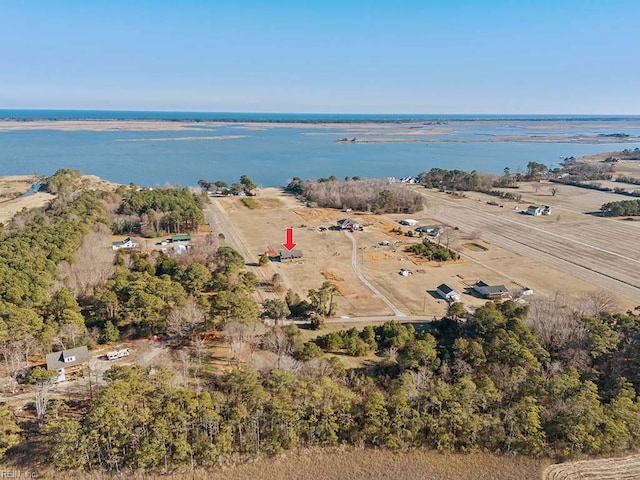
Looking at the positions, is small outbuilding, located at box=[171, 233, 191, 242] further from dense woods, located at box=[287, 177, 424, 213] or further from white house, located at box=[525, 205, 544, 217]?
white house, located at box=[525, 205, 544, 217]

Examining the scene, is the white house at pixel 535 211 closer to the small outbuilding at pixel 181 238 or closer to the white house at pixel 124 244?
the small outbuilding at pixel 181 238

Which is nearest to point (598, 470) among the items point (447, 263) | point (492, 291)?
point (492, 291)

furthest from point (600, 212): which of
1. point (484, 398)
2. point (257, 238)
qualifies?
point (484, 398)

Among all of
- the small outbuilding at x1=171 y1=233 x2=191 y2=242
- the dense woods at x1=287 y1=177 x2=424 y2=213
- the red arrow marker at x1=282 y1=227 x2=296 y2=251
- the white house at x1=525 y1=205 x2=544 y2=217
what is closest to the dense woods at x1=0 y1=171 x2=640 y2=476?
the red arrow marker at x1=282 y1=227 x2=296 y2=251

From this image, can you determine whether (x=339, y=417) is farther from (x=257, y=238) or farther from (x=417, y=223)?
(x=417, y=223)

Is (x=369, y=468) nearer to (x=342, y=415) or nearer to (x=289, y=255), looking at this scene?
(x=342, y=415)

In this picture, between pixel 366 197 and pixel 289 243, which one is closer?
pixel 289 243

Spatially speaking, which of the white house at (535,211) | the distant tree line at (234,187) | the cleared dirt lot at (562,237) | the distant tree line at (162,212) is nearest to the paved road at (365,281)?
the cleared dirt lot at (562,237)
